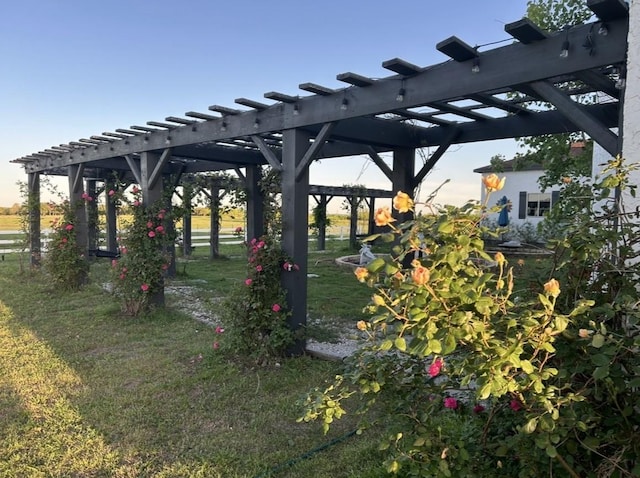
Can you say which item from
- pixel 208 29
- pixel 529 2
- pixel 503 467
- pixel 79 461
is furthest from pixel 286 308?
pixel 529 2

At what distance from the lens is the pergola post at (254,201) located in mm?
8836

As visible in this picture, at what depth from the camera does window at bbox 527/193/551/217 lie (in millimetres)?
14706

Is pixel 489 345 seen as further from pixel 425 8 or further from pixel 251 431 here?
pixel 425 8

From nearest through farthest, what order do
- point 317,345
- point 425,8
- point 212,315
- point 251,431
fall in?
point 251,431 < point 317,345 < point 212,315 < point 425,8

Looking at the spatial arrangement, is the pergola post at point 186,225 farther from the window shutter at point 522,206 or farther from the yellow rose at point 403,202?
the window shutter at point 522,206

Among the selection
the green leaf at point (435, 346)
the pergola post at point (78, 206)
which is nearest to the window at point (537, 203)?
Result: the pergola post at point (78, 206)

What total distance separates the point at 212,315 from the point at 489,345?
520 cm

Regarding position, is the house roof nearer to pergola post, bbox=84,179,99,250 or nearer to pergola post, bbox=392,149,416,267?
pergola post, bbox=392,149,416,267

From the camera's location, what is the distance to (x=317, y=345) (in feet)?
14.8

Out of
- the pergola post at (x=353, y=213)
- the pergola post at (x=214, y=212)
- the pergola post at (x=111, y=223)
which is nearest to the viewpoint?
the pergola post at (x=111, y=223)

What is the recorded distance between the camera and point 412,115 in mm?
4395

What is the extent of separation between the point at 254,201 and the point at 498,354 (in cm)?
822

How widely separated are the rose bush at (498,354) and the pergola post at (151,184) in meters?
5.06

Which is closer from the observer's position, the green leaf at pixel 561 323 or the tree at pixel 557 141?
the green leaf at pixel 561 323
